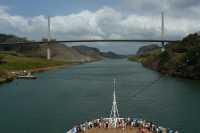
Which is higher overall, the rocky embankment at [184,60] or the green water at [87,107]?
the rocky embankment at [184,60]

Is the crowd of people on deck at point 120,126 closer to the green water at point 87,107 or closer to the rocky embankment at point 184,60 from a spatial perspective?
the green water at point 87,107

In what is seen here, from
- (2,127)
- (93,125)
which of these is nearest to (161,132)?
(93,125)

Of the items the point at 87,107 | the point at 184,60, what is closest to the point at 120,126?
the point at 87,107

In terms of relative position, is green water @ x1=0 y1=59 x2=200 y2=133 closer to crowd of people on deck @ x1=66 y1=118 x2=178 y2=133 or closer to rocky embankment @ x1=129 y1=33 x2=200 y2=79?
crowd of people on deck @ x1=66 y1=118 x2=178 y2=133

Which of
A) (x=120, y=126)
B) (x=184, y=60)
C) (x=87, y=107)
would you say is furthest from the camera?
(x=184, y=60)

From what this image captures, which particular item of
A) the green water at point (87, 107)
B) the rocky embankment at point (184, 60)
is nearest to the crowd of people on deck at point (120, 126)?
the green water at point (87, 107)

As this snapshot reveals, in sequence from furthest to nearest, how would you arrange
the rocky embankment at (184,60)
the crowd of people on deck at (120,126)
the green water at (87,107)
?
the rocky embankment at (184,60) < the green water at (87,107) < the crowd of people on deck at (120,126)

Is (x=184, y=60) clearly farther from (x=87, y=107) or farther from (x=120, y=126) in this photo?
(x=120, y=126)

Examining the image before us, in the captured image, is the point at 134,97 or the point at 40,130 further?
the point at 134,97

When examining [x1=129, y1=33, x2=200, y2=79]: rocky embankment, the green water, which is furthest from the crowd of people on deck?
[x1=129, y1=33, x2=200, y2=79]: rocky embankment

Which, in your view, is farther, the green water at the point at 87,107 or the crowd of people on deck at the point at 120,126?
the green water at the point at 87,107

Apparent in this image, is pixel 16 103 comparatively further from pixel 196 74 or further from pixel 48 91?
pixel 196 74
